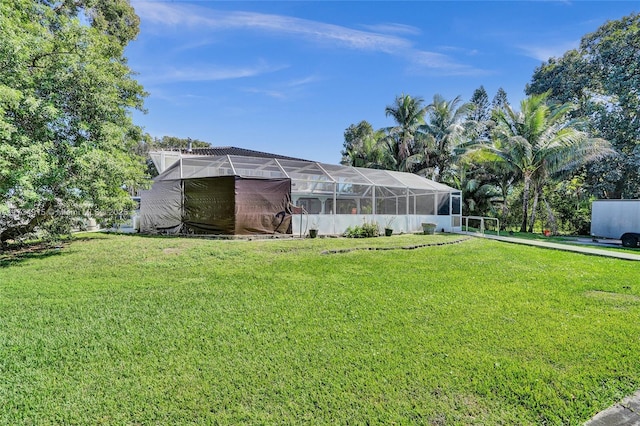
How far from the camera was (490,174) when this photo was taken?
21328mm

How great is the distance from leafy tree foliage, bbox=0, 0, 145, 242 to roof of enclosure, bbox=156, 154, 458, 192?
3033mm

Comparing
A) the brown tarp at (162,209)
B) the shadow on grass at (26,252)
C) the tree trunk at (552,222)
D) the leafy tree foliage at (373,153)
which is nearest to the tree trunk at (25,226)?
the shadow on grass at (26,252)

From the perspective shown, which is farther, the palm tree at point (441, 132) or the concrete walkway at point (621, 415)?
the palm tree at point (441, 132)

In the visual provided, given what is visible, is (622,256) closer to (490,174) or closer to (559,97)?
(490,174)

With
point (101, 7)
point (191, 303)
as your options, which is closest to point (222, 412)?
point (191, 303)

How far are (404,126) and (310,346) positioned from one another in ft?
73.2

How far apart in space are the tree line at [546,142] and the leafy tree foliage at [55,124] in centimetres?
1778

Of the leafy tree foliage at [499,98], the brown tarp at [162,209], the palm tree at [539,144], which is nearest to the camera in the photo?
the brown tarp at [162,209]

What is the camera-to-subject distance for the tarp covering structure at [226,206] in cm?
1073

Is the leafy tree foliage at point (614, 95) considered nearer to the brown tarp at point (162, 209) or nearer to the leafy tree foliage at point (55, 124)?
the brown tarp at point (162, 209)

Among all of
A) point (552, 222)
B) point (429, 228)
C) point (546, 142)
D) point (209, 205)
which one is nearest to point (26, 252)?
point (209, 205)

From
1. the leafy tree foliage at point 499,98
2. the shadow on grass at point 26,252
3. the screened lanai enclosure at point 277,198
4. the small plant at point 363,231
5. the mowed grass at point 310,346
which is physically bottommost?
the mowed grass at point 310,346

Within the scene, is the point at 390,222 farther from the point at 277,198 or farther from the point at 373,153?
the point at 373,153

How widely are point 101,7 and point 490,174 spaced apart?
80.1ft
